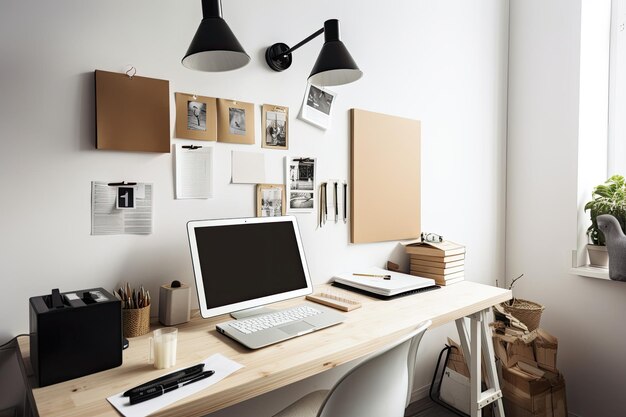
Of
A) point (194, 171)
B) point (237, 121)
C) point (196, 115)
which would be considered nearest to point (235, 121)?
point (237, 121)

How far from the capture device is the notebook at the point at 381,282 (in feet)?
5.60

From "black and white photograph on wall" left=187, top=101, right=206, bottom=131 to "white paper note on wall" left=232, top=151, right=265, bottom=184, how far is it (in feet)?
0.57

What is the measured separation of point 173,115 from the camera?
4.85 ft

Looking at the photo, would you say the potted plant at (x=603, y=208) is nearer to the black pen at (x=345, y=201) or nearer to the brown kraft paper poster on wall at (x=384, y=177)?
the brown kraft paper poster on wall at (x=384, y=177)

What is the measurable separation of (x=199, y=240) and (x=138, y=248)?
25cm

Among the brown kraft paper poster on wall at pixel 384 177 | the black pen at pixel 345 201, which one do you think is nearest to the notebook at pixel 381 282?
the brown kraft paper poster on wall at pixel 384 177

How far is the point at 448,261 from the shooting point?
6.41 ft

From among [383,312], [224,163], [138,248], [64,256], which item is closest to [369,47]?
[224,163]

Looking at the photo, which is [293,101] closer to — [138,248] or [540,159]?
[138,248]

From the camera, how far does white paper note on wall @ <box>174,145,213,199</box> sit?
1.49 meters

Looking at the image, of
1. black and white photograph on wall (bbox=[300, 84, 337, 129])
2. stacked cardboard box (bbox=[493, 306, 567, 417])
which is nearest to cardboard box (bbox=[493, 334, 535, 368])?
stacked cardboard box (bbox=[493, 306, 567, 417])

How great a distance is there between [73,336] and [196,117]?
0.86m

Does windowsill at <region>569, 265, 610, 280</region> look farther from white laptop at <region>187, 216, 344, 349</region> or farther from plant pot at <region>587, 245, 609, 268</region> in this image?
white laptop at <region>187, 216, 344, 349</region>

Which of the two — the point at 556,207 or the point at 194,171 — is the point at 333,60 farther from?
the point at 556,207
